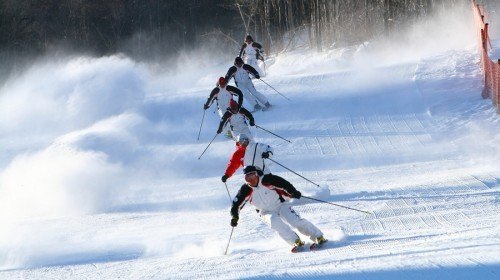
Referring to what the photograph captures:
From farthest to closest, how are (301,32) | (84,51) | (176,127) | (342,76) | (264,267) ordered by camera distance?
(84,51), (301,32), (342,76), (176,127), (264,267)

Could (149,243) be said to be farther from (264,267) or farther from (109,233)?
(264,267)

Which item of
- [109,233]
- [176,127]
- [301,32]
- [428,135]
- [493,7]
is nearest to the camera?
[109,233]

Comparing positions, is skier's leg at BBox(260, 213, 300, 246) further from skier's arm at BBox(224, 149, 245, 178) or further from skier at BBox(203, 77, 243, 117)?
skier at BBox(203, 77, 243, 117)

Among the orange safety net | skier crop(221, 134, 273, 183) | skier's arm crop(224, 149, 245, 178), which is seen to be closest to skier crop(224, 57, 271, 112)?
the orange safety net

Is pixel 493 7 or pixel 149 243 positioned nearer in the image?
pixel 149 243

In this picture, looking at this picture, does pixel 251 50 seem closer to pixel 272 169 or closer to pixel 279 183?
pixel 272 169

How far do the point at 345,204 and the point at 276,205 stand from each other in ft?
9.81

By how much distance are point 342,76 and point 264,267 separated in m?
15.1

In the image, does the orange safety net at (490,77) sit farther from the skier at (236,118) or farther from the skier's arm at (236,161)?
the skier's arm at (236,161)

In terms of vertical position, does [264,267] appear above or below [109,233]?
above

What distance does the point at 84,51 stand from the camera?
1797 inches

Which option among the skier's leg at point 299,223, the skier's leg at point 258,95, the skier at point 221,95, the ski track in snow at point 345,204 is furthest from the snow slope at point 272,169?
the skier at point 221,95

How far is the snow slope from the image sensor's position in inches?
315

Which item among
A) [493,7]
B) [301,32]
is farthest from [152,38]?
[493,7]
